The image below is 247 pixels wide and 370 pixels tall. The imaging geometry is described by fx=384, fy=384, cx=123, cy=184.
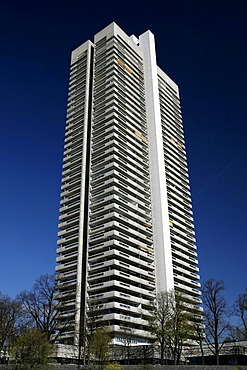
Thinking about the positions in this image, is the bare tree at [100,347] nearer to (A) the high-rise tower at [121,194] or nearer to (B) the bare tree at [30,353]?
(B) the bare tree at [30,353]

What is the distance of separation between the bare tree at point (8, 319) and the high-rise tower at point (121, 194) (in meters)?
12.8

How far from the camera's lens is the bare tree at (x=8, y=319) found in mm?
64300

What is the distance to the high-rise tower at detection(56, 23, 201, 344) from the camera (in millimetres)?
88988

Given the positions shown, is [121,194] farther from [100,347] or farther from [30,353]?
[30,353]

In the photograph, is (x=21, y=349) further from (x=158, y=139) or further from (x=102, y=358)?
(x=158, y=139)

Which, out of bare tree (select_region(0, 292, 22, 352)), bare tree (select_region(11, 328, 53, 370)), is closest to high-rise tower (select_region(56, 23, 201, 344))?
bare tree (select_region(0, 292, 22, 352))

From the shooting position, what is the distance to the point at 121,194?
10388 centimetres

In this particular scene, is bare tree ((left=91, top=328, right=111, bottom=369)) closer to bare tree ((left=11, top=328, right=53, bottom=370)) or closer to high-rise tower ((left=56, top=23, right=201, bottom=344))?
bare tree ((left=11, top=328, right=53, bottom=370))

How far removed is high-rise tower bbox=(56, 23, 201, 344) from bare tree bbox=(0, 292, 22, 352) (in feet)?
41.9

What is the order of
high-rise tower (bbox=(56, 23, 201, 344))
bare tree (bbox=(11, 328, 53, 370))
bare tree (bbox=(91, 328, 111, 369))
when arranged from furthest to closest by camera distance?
1. high-rise tower (bbox=(56, 23, 201, 344))
2. bare tree (bbox=(91, 328, 111, 369))
3. bare tree (bbox=(11, 328, 53, 370))

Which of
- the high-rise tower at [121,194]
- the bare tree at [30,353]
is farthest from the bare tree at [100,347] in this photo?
the high-rise tower at [121,194]

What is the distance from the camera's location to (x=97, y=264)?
305ft

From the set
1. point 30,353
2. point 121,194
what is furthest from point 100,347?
point 121,194

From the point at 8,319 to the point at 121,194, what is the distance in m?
44.9
